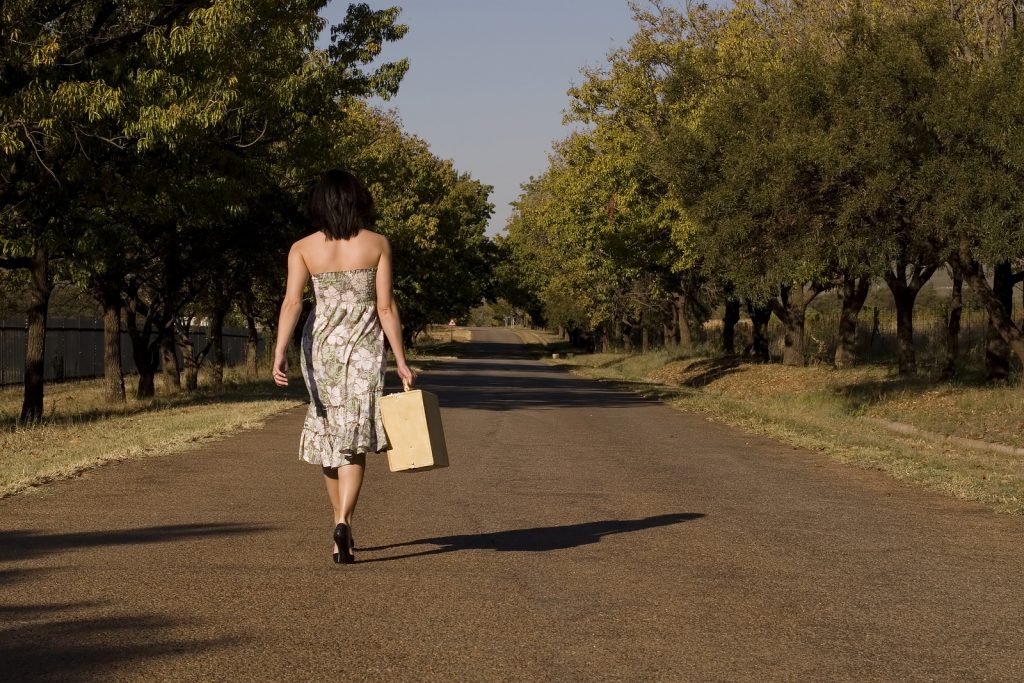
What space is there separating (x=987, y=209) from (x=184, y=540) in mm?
13915

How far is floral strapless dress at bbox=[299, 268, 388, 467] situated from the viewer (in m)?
7.12

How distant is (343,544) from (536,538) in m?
1.74

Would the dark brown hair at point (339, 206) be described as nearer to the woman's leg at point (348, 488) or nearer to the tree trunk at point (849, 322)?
the woman's leg at point (348, 488)

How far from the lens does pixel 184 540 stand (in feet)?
26.2

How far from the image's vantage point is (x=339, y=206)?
23.5 ft

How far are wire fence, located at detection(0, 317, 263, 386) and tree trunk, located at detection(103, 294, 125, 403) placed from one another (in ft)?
19.3

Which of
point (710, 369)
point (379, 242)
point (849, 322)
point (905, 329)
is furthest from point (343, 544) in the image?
point (710, 369)

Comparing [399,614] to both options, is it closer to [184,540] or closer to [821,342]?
[184,540]

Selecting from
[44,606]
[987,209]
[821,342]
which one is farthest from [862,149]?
[821,342]

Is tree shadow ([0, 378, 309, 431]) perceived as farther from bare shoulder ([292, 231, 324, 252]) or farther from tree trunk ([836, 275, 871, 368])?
tree trunk ([836, 275, 871, 368])

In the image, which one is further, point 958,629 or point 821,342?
point 821,342

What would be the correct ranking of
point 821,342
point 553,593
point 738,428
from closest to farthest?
1. point 553,593
2. point 738,428
3. point 821,342

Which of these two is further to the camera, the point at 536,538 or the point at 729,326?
the point at 729,326

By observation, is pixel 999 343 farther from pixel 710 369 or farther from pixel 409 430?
pixel 409 430
